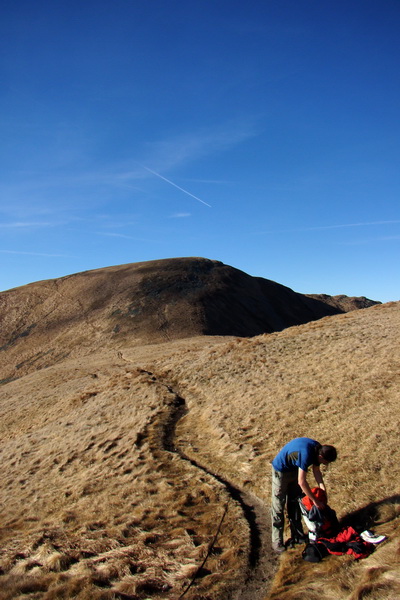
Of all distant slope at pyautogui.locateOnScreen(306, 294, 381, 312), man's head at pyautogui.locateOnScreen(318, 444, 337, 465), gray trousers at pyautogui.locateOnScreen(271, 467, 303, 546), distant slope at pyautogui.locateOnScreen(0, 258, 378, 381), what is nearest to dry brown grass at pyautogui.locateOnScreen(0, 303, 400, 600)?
gray trousers at pyautogui.locateOnScreen(271, 467, 303, 546)

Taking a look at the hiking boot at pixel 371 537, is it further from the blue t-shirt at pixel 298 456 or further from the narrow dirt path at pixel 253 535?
the narrow dirt path at pixel 253 535

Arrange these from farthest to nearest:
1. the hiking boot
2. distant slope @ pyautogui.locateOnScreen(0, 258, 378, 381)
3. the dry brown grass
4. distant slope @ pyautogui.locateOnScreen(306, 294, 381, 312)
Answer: distant slope @ pyautogui.locateOnScreen(306, 294, 381, 312) < distant slope @ pyautogui.locateOnScreen(0, 258, 378, 381) < the dry brown grass < the hiking boot

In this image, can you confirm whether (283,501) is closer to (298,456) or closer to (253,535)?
(298,456)

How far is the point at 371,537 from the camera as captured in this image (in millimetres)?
8383

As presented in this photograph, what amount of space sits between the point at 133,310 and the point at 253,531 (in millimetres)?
75957

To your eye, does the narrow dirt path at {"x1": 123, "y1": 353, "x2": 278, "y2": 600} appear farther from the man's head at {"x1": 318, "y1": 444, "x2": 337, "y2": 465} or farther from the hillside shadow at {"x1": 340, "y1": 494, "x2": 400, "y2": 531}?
the man's head at {"x1": 318, "y1": 444, "x2": 337, "y2": 465}

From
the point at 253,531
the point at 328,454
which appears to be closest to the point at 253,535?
the point at 253,531

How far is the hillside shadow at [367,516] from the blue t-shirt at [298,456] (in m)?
2.13

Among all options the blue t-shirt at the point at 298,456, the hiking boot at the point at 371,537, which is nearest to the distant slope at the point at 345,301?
the blue t-shirt at the point at 298,456

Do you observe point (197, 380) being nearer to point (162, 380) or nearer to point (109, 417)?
point (162, 380)

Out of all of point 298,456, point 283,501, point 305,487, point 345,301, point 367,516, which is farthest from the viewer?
point 345,301

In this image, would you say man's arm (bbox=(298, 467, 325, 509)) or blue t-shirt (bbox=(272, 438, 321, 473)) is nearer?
man's arm (bbox=(298, 467, 325, 509))

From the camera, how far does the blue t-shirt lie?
8.54 metres

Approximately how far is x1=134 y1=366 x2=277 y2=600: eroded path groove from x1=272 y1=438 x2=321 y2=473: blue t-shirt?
216 centimetres
